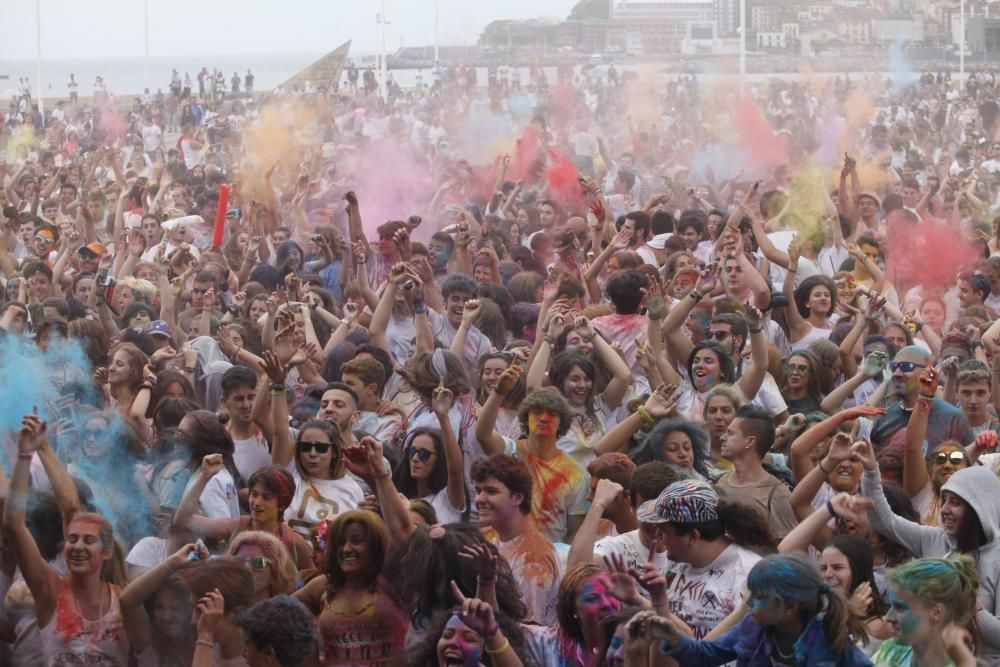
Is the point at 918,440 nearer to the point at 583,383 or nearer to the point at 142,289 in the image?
the point at 583,383

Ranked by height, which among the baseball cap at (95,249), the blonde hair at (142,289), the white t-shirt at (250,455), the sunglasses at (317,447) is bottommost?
the white t-shirt at (250,455)

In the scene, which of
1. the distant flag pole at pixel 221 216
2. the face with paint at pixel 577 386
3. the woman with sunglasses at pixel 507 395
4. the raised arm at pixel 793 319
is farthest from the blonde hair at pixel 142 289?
the raised arm at pixel 793 319

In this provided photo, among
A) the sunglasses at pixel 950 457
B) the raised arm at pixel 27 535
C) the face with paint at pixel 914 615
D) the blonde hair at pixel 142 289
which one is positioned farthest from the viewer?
the blonde hair at pixel 142 289

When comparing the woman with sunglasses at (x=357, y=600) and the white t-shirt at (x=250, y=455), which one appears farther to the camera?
the white t-shirt at (x=250, y=455)

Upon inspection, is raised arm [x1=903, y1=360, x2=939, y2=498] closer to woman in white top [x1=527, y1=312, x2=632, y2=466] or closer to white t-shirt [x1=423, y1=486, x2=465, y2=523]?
woman in white top [x1=527, y1=312, x2=632, y2=466]

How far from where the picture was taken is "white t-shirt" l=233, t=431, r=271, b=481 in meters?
6.79

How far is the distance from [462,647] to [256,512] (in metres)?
1.58

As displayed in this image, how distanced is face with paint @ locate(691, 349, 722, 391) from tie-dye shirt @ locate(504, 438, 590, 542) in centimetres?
114

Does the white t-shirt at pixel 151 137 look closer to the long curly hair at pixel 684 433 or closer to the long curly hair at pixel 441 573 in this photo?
the long curly hair at pixel 684 433

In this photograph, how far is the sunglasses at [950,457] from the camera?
6121mm

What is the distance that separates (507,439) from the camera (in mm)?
6773

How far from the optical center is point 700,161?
1931 centimetres

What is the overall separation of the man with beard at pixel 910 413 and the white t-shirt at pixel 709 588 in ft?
6.15

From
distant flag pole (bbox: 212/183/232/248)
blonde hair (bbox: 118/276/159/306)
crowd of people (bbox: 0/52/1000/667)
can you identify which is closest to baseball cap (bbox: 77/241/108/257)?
crowd of people (bbox: 0/52/1000/667)
